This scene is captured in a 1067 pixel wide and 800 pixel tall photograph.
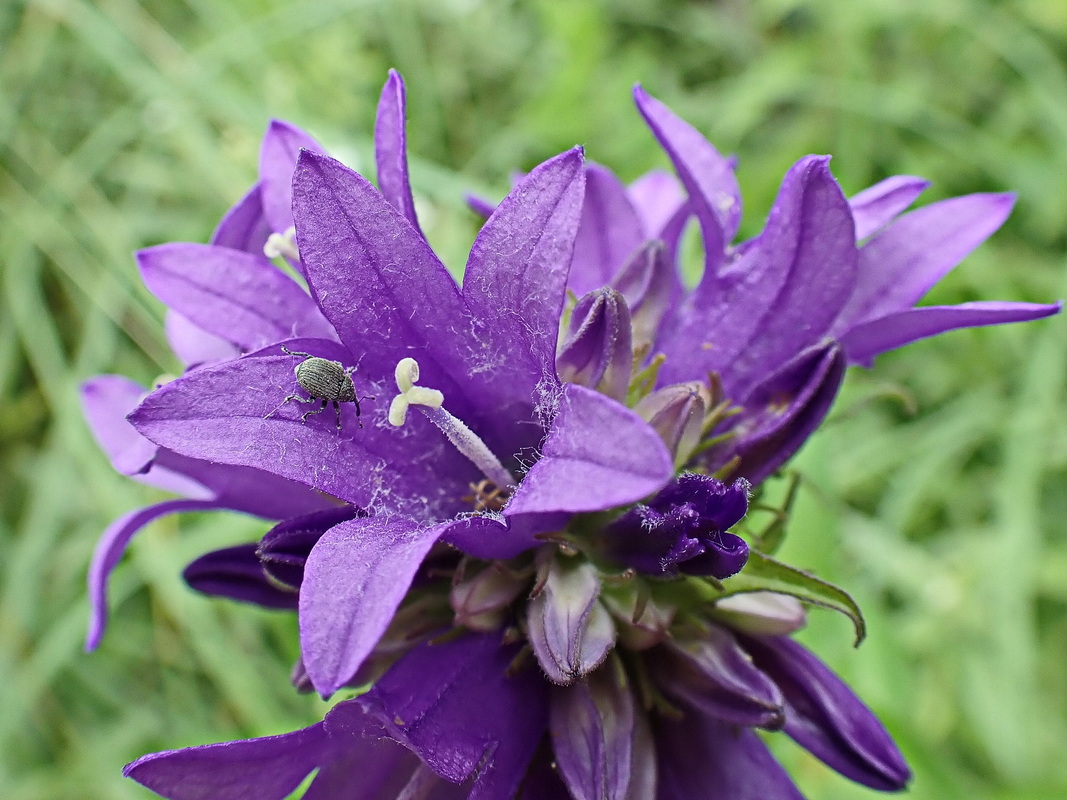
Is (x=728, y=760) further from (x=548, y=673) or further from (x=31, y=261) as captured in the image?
(x=31, y=261)

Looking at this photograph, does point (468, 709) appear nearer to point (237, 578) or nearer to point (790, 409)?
point (237, 578)

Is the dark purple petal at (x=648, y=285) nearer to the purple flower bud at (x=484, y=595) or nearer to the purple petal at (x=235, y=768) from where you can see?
the purple flower bud at (x=484, y=595)

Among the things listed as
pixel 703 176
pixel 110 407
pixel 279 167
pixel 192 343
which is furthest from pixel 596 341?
pixel 110 407

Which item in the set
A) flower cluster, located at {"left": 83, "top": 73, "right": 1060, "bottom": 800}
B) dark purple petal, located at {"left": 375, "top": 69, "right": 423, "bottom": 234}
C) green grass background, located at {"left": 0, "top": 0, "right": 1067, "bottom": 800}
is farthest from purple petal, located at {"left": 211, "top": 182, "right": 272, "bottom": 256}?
green grass background, located at {"left": 0, "top": 0, "right": 1067, "bottom": 800}

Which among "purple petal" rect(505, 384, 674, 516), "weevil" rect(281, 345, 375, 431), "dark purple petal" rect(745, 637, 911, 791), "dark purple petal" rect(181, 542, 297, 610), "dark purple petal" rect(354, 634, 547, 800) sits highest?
"weevil" rect(281, 345, 375, 431)

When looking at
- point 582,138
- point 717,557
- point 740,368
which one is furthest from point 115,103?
point 717,557

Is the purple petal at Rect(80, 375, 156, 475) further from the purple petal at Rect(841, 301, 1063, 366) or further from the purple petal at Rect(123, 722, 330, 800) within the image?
the purple petal at Rect(841, 301, 1063, 366)
